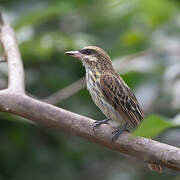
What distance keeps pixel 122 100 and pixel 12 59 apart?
976mm

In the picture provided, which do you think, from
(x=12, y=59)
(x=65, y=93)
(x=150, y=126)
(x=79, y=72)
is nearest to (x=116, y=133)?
(x=150, y=126)

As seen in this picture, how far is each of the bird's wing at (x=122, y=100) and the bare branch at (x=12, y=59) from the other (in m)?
0.81

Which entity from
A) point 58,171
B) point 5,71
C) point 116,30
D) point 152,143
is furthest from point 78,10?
point 152,143

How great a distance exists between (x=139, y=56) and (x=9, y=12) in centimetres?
148

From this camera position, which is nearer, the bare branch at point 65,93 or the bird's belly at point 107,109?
the bird's belly at point 107,109

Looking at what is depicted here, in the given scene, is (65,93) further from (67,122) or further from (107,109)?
(67,122)

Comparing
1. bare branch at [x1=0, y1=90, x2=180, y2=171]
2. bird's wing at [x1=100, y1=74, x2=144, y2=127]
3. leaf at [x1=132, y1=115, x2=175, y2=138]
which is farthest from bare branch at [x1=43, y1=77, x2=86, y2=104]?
leaf at [x1=132, y1=115, x2=175, y2=138]

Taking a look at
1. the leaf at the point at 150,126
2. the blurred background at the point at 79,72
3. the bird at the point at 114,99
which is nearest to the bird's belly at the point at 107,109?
the bird at the point at 114,99

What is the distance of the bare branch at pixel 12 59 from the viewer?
4.46 metres

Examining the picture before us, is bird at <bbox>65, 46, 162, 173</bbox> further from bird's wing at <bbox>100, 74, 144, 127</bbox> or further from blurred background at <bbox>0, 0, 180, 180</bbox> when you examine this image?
blurred background at <bbox>0, 0, 180, 180</bbox>

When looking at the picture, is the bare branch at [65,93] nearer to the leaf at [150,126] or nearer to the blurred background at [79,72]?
the blurred background at [79,72]

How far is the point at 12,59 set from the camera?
4883mm

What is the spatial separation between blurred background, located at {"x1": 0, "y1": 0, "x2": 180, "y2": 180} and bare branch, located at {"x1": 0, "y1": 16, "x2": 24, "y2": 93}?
0.56 m

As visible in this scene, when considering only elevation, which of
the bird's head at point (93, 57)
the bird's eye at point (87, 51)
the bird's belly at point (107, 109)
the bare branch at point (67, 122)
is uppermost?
the bird's eye at point (87, 51)
